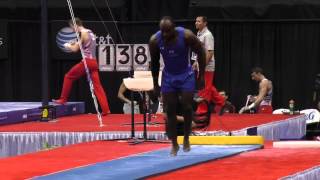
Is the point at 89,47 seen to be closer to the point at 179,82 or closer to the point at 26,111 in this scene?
the point at 26,111

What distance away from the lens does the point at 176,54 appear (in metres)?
8.62

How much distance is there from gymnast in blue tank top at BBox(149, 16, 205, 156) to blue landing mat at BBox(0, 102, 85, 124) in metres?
4.88

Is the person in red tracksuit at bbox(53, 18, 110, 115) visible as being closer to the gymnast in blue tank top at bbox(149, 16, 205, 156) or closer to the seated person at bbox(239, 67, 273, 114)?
the seated person at bbox(239, 67, 273, 114)

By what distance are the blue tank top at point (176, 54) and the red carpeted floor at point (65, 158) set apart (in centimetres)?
122

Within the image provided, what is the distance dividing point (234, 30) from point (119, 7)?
98.0 inches

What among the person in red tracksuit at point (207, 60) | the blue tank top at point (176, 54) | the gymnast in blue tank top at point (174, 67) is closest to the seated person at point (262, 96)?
the person in red tracksuit at point (207, 60)

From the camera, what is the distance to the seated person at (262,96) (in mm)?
15656

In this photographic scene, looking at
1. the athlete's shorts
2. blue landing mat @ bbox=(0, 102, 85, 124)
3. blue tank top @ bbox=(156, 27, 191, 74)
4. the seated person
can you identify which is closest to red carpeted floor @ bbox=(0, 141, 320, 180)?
the athlete's shorts

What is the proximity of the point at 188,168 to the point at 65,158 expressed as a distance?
1.63 metres

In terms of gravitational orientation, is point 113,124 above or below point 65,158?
above

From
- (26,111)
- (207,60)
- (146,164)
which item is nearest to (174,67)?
(146,164)

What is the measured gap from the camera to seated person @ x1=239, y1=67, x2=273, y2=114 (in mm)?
15656

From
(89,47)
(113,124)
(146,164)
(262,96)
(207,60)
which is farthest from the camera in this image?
(262,96)

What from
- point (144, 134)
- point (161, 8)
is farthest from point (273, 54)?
point (144, 134)
